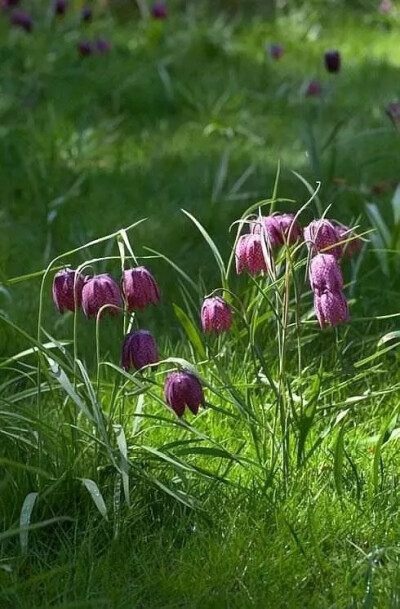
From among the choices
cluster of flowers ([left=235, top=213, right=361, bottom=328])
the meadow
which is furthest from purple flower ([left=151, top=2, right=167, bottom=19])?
cluster of flowers ([left=235, top=213, right=361, bottom=328])

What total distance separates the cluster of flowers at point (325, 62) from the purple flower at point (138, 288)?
195 cm

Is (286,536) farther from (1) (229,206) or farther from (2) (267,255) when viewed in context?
(1) (229,206)

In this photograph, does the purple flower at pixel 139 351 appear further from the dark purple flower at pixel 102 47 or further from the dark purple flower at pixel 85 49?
the dark purple flower at pixel 102 47

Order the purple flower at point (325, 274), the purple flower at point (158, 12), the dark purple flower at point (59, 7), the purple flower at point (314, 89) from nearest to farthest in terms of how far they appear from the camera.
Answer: the purple flower at point (325, 274), the purple flower at point (314, 89), the dark purple flower at point (59, 7), the purple flower at point (158, 12)

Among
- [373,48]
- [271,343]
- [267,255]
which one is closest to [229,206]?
[271,343]

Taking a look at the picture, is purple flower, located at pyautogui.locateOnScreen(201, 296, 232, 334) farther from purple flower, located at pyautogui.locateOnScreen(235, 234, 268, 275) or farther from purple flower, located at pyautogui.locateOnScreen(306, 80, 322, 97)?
purple flower, located at pyautogui.locateOnScreen(306, 80, 322, 97)

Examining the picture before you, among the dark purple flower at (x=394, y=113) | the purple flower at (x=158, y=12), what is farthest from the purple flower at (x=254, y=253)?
the purple flower at (x=158, y=12)

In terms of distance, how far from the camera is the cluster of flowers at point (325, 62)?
3.70m

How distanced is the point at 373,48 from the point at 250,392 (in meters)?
3.77

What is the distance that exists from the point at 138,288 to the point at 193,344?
48cm

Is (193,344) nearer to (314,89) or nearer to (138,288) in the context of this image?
(138,288)

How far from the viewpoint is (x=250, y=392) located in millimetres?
2371

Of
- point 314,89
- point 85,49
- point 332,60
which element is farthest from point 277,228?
point 85,49

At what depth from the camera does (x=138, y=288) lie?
195 cm
